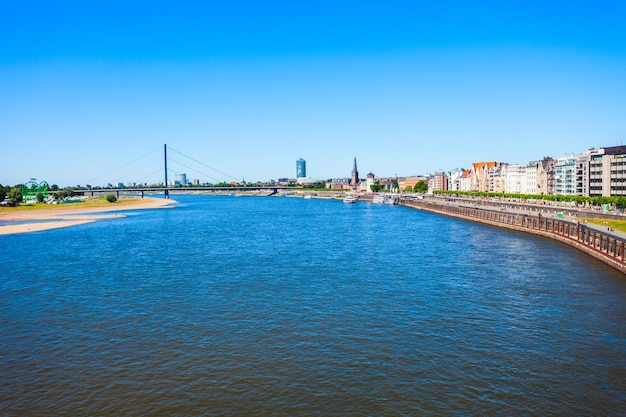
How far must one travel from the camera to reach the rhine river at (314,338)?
45.2 ft

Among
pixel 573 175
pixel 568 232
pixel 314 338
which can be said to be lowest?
pixel 314 338

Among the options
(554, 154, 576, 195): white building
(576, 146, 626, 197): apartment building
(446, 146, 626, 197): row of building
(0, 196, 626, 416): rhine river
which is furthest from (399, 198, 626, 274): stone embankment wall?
(554, 154, 576, 195): white building

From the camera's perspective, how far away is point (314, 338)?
18672 mm

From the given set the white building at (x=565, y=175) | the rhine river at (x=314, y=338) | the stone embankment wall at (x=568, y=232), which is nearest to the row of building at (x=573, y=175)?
the white building at (x=565, y=175)

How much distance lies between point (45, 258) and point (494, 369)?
3874 cm

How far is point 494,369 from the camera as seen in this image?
15695 millimetres

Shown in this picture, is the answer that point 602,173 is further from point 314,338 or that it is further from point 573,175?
point 314,338

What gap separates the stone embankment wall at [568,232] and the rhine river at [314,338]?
1326 millimetres

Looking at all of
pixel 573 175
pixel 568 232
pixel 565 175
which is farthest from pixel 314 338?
pixel 565 175

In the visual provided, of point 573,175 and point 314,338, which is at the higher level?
point 573,175

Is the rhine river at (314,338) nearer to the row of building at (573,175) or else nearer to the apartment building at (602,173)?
the apartment building at (602,173)

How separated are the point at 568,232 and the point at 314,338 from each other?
39130 mm

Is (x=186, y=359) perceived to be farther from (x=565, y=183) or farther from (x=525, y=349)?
(x=565, y=183)

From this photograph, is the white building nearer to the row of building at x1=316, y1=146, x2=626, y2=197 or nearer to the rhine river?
the row of building at x1=316, y1=146, x2=626, y2=197
